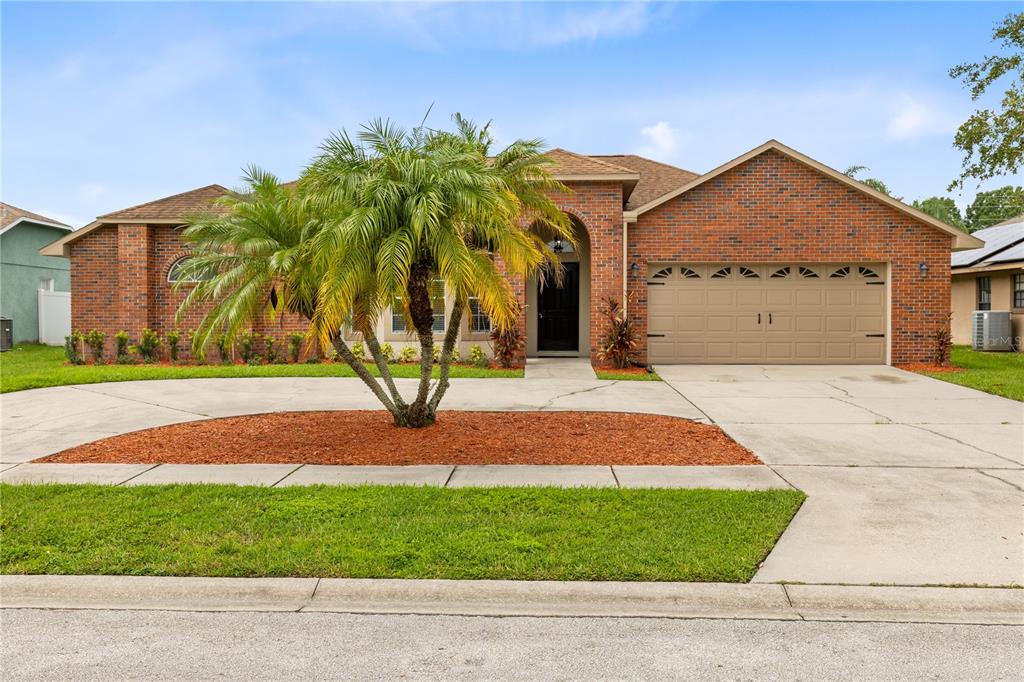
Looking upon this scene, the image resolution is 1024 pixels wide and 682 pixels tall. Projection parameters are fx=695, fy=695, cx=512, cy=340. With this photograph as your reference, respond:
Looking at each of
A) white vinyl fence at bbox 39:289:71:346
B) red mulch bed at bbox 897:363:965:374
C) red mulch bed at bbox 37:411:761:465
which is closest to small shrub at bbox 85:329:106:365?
white vinyl fence at bbox 39:289:71:346

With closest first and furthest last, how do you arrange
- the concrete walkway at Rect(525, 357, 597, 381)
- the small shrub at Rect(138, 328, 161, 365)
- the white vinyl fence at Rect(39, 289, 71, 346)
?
the concrete walkway at Rect(525, 357, 597, 381), the small shrub at Rect(138, 328, 161, 365), the white vinyl fence at Rect(39, 289, 71, 346)

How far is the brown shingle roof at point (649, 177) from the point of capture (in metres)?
19.0

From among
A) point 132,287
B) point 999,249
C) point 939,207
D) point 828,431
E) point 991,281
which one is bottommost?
point 828,431

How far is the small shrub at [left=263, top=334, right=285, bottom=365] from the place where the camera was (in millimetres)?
18016

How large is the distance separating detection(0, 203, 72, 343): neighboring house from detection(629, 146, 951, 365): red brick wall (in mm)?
22222

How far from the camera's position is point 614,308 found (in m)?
16.4

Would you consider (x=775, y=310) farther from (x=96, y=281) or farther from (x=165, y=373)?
(x=96, y=281)

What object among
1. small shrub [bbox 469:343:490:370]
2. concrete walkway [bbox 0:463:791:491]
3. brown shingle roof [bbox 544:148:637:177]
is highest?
brown shingle roof [bbox 544:148:637:177]

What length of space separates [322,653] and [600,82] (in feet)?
58.1

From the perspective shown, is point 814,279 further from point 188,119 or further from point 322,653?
point 322,653

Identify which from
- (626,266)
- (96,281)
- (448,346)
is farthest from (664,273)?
(96,281)

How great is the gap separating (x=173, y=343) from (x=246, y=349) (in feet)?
6.43

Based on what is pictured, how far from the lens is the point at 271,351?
18.0 meters

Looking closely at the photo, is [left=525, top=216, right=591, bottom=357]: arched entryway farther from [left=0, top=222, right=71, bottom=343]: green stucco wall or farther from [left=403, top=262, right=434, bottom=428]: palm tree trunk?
[left=0, top=222, right=71, bottom=343]: green stucco wall
